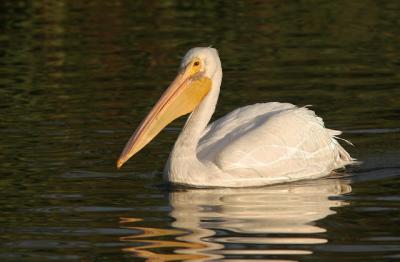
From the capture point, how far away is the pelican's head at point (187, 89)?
9648mm

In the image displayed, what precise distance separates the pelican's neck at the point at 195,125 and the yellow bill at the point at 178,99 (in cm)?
5

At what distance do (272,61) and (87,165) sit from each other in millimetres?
5348

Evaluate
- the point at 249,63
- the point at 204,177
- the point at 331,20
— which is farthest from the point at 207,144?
the point at 331,20

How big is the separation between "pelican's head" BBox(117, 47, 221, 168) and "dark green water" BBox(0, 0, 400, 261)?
49cm

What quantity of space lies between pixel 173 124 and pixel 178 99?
223 centimetres

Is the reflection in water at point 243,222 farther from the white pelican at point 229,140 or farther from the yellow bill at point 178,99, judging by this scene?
the yellow bill at point 178,99

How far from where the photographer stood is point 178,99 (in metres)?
9.75

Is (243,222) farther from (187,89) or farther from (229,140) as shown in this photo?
(187,89)

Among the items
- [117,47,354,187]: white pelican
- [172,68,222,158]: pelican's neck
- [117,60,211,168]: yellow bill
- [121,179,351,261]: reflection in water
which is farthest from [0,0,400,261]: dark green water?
[117,60,211,168]: yellow bill

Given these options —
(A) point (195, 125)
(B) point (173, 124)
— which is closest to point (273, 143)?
(A) point (195, 125)

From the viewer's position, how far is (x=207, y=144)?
988 cm

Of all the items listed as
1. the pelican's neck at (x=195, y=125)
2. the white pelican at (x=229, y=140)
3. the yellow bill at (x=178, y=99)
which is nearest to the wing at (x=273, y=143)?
the white pelican at (x=229, y=140)

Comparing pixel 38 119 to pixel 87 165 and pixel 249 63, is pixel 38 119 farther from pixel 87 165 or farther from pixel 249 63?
pixel 249 63

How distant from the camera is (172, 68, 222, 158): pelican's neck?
9.53 meters
